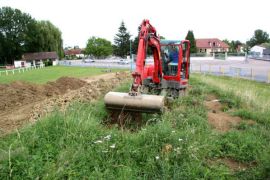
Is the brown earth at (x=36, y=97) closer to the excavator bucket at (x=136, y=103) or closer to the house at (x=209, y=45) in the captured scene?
the excavator bucket at (x=136, y=103)

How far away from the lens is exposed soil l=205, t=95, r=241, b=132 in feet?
22.2

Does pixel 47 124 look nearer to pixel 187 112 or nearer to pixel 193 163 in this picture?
pixel 193 163

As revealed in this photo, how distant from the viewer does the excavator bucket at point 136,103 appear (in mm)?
6191

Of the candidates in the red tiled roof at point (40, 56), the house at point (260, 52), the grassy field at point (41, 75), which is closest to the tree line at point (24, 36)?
the red tiled roof at point (40, 56)

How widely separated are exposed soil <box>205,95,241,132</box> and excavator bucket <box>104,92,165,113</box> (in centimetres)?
180

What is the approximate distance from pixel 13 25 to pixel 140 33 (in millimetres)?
72700

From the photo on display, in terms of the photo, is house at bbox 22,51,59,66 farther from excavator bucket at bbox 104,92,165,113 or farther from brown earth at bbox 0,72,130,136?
excavator bucket at bbox 104,92,165,113

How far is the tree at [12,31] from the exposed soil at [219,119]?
227 ft

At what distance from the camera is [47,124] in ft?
16.0

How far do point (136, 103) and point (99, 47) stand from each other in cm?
8653

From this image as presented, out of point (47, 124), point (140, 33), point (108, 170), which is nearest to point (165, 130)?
point (108, 170)

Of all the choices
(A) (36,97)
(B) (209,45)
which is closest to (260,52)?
(B) (209,45)

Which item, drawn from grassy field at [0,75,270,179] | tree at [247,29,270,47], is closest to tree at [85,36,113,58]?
tree at [247,29,270,47]

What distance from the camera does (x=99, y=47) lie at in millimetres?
90250
